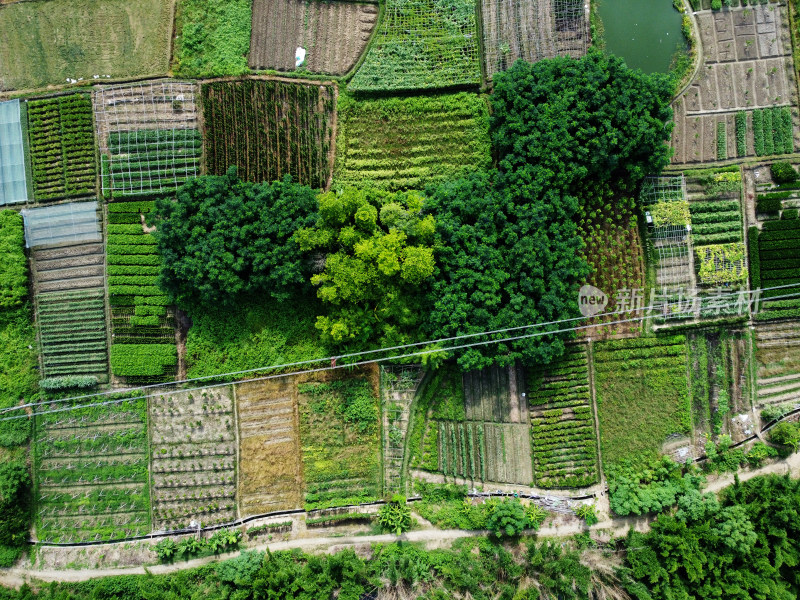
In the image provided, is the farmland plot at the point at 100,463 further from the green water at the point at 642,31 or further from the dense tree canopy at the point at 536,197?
the green water at the point at 642,31

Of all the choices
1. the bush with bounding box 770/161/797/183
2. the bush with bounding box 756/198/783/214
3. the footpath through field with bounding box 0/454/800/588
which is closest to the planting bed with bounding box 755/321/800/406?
the footpath through field with bounding box 0/454/800/588

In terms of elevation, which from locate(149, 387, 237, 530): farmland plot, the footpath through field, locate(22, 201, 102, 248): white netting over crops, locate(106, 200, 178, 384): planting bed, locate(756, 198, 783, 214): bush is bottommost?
the footpath through field

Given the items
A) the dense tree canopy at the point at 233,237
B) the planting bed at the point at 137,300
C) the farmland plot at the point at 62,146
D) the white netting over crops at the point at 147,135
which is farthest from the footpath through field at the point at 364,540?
the farmland plot at the point at 62,146

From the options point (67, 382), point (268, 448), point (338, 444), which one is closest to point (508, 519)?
point (338, 444)

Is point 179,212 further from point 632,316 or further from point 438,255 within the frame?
point 632,316

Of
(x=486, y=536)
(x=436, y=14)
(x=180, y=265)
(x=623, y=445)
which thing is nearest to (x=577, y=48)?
(x=436, y=14)

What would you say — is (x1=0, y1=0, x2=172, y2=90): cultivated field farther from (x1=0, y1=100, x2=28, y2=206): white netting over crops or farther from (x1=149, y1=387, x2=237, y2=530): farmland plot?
(x1=149, y1=387, x2=237, y2=530): farmland plot

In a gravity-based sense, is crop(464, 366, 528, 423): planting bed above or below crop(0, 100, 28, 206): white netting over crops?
A: below
